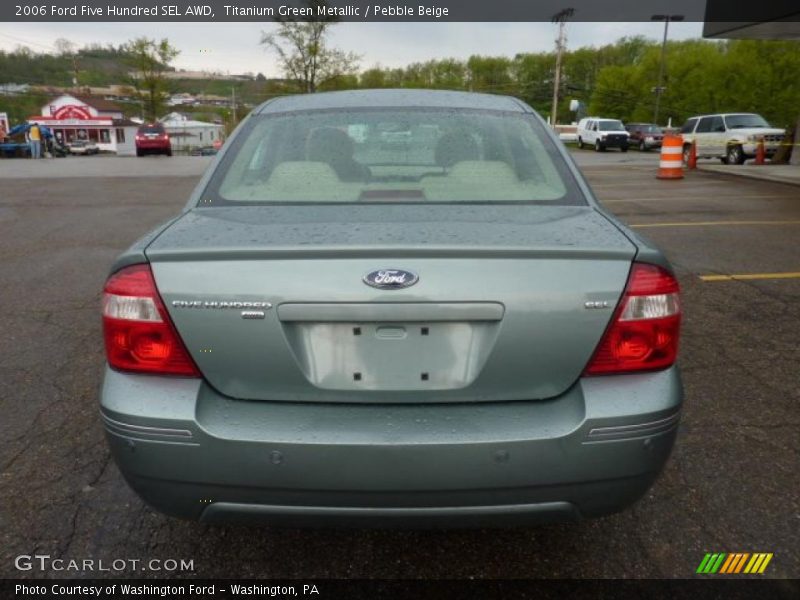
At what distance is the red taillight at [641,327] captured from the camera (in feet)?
5.96

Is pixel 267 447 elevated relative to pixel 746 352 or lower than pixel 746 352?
elevated

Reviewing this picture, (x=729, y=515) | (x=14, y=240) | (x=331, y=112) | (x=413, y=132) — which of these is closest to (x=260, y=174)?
(x=331, y=112)

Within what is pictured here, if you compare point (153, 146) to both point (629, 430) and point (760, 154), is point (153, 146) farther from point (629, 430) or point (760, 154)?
point (629, 430)

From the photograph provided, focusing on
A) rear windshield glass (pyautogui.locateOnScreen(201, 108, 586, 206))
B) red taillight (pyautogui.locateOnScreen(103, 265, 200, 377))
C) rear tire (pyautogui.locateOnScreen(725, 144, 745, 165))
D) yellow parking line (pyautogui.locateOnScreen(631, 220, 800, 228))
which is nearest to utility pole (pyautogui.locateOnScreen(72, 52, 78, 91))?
rear tire (pyautogui.locateOnScreen(725, 144, 745, 165))

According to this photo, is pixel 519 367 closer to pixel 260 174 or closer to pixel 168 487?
pixel 168 487

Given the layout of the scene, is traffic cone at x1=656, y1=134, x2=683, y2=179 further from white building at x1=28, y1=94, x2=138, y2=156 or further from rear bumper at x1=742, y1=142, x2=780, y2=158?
white building at x1=28, y1=94, x2=138, y2=156

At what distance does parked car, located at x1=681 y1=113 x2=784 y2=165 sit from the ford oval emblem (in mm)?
22201

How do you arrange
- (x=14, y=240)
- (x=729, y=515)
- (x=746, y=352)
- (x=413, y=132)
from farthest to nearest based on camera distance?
(x=14, y=240)
(x=746, y=352)
(x=413, y=132)
(x=729, y=515)

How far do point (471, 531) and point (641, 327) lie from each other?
1100 millimetres

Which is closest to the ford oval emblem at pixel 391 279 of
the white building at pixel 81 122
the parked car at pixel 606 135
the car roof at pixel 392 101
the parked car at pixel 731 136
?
the car roof at pixel 392 101

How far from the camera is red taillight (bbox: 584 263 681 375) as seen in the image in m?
1.82

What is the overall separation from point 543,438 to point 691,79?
68602mm

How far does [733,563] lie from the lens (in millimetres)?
2238

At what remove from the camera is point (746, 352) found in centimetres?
414
